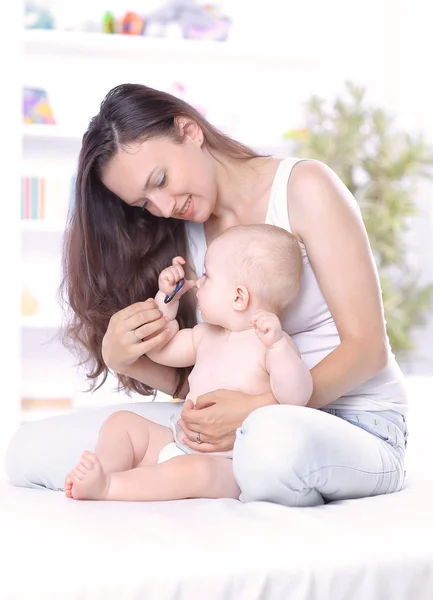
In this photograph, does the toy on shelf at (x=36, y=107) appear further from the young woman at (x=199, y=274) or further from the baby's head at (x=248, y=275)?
the baby's head at (x=248, y=275)

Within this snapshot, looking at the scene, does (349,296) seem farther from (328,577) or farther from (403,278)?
(403,278)

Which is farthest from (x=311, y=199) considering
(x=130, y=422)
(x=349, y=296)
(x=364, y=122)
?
(x=364, y=122)

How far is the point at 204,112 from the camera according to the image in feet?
14.2

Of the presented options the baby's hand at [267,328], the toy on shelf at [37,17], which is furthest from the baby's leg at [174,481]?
the toy on shelf at [37,17]

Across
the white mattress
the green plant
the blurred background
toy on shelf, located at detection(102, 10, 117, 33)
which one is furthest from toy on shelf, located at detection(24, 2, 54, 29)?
the white mattress

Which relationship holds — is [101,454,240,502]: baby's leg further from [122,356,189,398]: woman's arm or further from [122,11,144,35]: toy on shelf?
[122,11,144,35]: toy on shelf

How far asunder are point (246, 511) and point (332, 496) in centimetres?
18

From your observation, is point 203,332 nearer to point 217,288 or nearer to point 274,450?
point 217,288

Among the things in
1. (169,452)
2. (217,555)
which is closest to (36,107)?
(169,452)

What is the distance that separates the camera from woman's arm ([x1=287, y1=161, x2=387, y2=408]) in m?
1.57

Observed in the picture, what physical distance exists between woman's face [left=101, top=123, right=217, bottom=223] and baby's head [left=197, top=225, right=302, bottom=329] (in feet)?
0.46

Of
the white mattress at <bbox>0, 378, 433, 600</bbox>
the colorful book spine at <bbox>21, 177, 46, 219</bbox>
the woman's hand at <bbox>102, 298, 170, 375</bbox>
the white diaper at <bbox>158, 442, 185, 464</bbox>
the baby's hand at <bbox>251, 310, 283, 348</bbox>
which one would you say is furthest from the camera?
the colorful book spine at <bbox>21, 177, 46, 219</bbox>

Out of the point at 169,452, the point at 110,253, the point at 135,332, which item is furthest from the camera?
the point at 110,253

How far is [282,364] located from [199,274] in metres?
0.57
